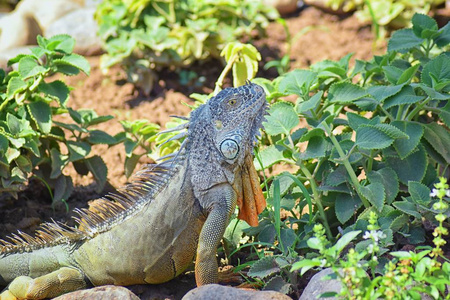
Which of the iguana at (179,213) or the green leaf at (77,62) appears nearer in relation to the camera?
the iguana at (179,213)

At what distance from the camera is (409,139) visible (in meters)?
4.47

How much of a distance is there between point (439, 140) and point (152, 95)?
3.93 m

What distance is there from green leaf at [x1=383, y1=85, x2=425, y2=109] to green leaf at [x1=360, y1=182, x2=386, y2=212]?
22.9 inches

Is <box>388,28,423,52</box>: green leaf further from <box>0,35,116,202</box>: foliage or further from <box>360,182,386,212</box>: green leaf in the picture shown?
<box>0,35,116,202</box>: foliage

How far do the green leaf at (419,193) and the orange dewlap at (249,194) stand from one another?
0.95m

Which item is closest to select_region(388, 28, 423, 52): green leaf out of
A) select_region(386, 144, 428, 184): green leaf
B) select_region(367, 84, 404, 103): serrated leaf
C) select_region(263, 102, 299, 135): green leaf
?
select_region(367, 84, 404, 103): serrated leaf

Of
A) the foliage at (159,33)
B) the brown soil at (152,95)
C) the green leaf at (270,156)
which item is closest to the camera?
the green leaf at (270,156)

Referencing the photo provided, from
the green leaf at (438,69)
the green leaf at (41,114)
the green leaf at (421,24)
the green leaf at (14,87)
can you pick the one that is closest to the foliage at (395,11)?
the green leaf at (421,24)

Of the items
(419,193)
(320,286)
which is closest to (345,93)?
(419,193)

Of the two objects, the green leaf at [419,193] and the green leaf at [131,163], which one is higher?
the green leaf at [419,193]

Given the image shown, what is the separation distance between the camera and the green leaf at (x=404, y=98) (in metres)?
4.42

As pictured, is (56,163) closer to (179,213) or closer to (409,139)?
(179,213)

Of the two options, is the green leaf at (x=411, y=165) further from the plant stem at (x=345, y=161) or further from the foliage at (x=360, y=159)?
the plant stem at (x=345, y=161)

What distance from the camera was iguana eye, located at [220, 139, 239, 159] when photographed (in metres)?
4.14
